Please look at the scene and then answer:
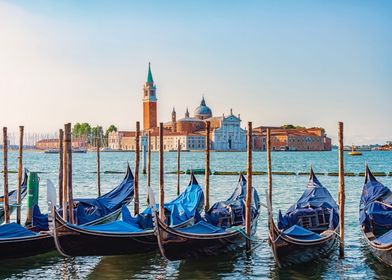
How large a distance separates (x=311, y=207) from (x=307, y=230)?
1.54 metres

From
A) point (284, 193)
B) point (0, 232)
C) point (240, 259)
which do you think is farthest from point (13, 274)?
point (284, 193)

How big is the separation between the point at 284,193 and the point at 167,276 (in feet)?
39.0

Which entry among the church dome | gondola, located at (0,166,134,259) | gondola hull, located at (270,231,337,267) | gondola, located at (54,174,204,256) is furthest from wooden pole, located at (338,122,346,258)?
the church dome

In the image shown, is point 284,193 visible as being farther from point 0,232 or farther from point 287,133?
point 287,133

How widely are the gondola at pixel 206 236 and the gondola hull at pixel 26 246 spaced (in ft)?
5.08

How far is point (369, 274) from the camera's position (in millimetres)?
7977

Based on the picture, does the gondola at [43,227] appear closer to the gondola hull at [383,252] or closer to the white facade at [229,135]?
the gondola hull at [383,252]

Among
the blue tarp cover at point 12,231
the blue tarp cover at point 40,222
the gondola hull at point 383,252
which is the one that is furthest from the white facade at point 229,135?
the blue tarp cover at point 12,231

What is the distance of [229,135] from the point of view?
90438mm

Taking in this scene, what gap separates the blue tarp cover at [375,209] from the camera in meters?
9.31

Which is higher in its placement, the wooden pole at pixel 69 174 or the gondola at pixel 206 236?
the wooden pole at pixel 69 174

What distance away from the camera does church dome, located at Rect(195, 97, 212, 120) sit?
9869 centimetres

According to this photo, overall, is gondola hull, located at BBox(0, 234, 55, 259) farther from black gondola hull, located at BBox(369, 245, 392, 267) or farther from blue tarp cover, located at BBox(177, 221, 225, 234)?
black gondola hull, located at BBox(369, 245, 392, 267)

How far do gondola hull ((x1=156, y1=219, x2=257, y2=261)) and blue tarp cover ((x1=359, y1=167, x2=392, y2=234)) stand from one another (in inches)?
82.5
